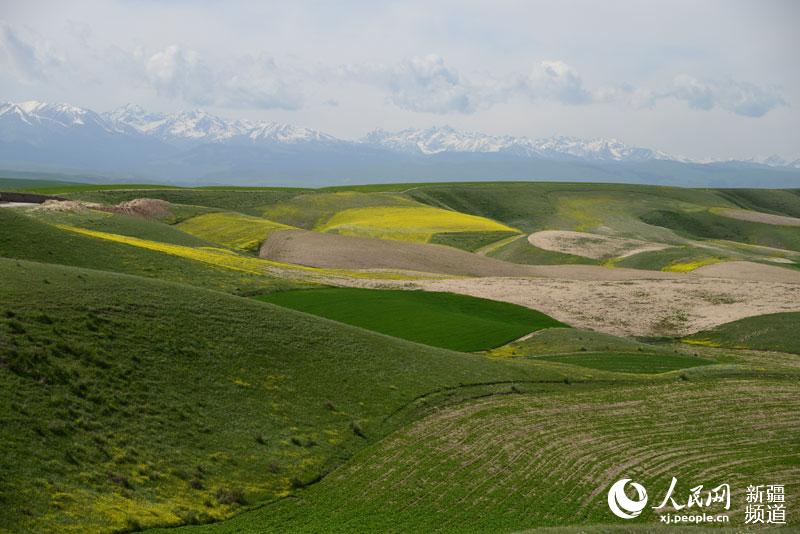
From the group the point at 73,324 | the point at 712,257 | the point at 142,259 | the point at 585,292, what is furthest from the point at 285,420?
the point at 712,257

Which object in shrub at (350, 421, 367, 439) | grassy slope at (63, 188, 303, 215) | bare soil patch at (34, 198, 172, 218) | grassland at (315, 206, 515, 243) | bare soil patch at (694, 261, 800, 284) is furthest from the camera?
grassy slope at (63, 188, 303, 215)

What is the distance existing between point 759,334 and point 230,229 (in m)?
78.1

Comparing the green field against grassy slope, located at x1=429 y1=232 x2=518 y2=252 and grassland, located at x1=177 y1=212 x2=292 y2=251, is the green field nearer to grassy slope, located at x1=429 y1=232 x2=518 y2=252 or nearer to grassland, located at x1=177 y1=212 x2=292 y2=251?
grassland, located at x1=177 y1=212 x2=292 y2=251

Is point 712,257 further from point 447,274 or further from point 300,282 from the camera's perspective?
point 300,282

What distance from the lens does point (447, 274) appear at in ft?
305

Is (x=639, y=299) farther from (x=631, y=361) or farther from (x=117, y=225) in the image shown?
(x=117, y=225)

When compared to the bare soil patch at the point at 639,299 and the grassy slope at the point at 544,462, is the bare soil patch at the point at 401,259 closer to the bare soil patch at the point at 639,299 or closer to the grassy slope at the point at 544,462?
the bare soil patch at the point at 639,299

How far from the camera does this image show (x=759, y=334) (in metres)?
64.6

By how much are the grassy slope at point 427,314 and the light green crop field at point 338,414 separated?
367 millimetres

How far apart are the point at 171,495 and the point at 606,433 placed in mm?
20123

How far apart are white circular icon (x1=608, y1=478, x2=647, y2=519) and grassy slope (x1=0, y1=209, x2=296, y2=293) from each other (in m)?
42.9

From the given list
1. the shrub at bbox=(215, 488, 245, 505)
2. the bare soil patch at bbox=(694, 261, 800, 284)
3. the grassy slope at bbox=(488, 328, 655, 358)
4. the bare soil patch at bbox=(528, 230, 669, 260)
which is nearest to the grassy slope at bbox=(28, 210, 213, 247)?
the grassy slope at bbox=(488, 328, 655, 358)

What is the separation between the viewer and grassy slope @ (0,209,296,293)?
199 ft

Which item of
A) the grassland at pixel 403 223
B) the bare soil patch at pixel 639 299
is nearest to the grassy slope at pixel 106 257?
the bare soil patch at pixel 639 299
